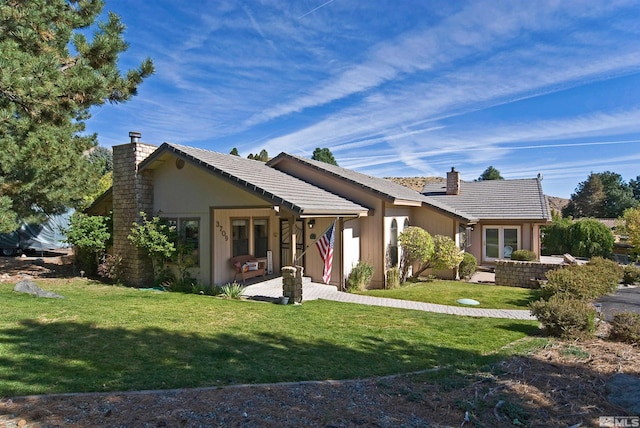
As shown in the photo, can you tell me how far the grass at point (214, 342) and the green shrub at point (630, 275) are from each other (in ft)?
31.0

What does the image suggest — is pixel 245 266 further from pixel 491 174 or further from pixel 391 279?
pixel 491 174

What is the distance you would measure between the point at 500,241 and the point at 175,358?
19.3m

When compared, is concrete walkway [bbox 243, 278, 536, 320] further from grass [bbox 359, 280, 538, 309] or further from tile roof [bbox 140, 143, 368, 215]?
tile roof [bbox 140, 143, 368, 215]

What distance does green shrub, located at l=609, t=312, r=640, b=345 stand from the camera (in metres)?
7.08

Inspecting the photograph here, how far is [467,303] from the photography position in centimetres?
1163

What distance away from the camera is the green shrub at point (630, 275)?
14.9m

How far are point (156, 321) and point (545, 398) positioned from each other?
750cm

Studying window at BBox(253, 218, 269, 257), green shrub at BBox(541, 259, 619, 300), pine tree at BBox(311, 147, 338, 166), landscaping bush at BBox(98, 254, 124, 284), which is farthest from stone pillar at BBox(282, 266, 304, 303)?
pine tree at BBox(311, 147, 338, 166)

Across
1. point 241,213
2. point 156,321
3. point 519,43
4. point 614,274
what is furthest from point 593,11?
point 156,321

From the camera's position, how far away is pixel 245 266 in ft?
44.0

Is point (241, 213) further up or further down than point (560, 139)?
further down

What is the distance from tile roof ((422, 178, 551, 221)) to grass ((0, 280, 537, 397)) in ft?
41.8

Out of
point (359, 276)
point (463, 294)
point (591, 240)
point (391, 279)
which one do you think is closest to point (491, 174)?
point (591, 240)

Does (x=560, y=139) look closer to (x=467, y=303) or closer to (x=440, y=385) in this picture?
(x=467, y=303)
